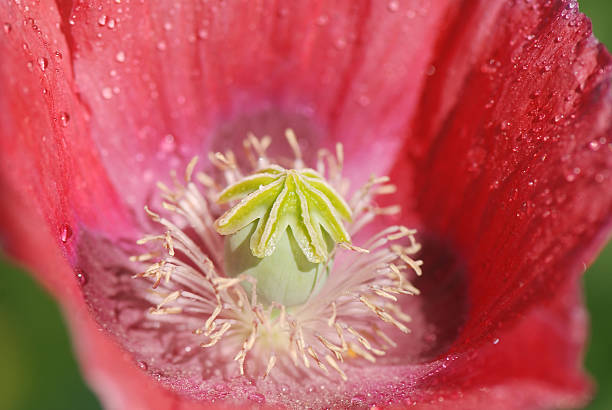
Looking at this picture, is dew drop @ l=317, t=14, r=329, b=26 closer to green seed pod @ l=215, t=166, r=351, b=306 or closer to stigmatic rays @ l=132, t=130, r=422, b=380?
stigmatic rays @ l=132, t=130, r=422, b=380

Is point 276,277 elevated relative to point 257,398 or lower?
elevated

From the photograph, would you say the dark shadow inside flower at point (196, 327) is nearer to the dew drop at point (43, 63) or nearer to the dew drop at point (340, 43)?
the dew drop at point (43, 63)

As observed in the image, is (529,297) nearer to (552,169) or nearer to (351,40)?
(552,169)

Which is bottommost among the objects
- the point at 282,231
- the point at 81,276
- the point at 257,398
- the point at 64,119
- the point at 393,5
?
the point at 257,398

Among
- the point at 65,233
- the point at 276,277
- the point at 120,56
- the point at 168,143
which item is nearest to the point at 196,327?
the point at 276,277

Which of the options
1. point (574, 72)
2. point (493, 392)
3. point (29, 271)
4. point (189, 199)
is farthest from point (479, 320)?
point (29, 271)

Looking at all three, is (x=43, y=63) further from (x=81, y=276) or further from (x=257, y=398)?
(x=257, y=398)

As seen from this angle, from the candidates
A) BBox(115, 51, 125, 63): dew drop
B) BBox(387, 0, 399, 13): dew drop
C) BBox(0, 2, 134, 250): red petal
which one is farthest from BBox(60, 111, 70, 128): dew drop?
BBox(387, 0, 399, 13): dew drop
